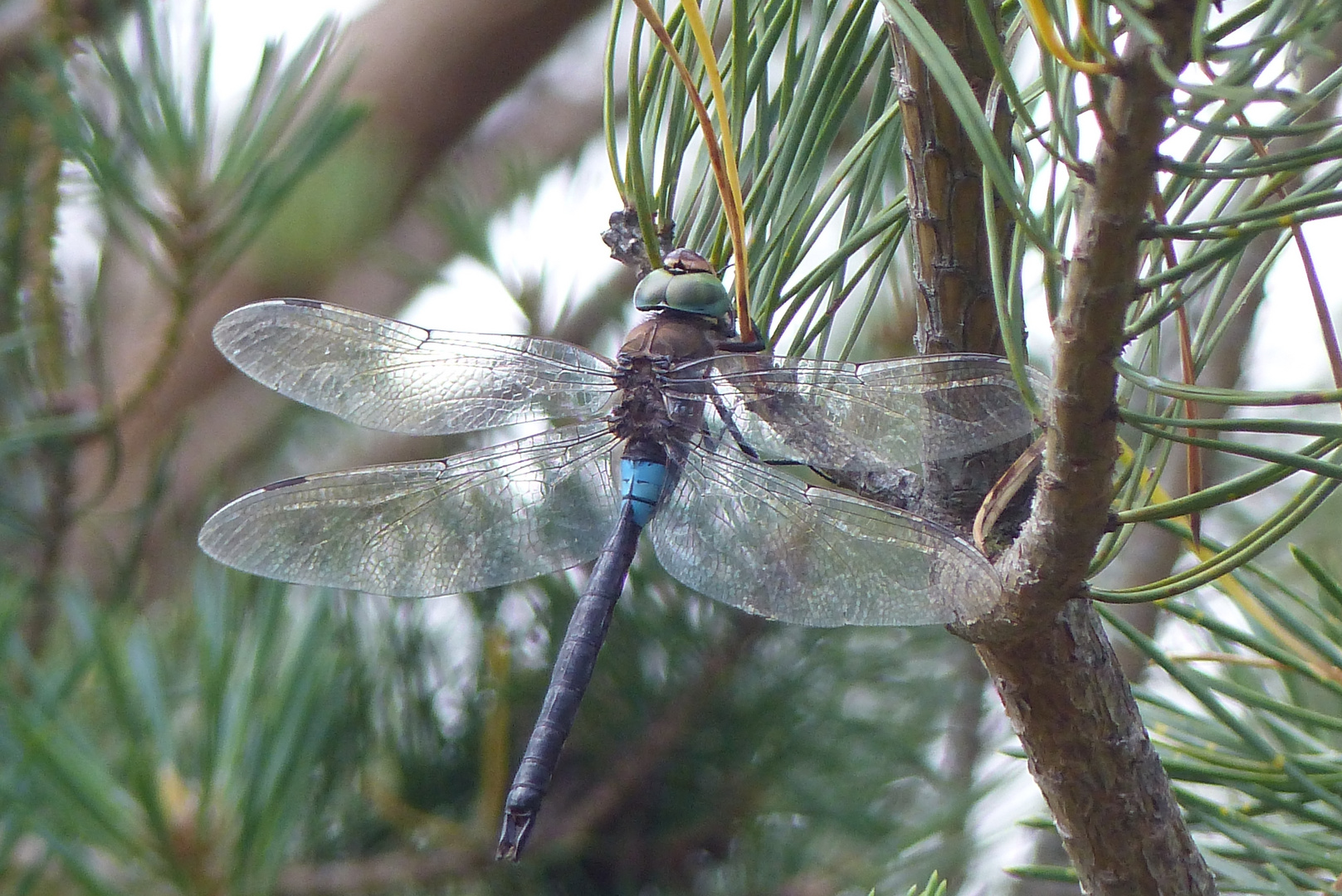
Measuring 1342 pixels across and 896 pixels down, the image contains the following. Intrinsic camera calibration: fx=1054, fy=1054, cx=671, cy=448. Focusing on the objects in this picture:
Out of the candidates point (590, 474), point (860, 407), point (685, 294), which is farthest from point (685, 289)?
point (590, 474)

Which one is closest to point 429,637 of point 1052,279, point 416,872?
point 416,872

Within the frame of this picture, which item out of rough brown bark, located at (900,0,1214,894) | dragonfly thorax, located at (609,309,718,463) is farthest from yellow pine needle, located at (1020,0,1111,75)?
dragonfly thorax, located at (609,309,718,463)

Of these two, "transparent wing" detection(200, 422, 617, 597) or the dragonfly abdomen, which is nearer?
the dragonfly abdomen

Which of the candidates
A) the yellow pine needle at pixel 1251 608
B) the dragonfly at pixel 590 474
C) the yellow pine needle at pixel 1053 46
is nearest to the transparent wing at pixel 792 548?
the dragonfly at pixel 590 474

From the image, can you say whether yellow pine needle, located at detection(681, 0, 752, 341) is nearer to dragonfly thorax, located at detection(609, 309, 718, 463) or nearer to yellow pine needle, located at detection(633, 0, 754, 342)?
yellow pine needle, located at detection(633, 0, 754, 342)

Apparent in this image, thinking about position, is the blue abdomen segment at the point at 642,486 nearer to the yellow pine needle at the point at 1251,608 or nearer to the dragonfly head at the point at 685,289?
the dragonfly head at the point at 685,289

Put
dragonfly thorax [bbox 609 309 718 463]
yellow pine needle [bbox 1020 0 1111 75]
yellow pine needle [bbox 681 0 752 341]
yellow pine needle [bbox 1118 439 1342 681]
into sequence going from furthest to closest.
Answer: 1. dragonfly thorax [bbox 609 309 718 463]
2. yellow pine needle [bbox 1118 439 1342 681]
3. yellow pine needle [bbox 681 0 752 341]
4. yellow pine needle [bbox 1020 0 1111 75]
